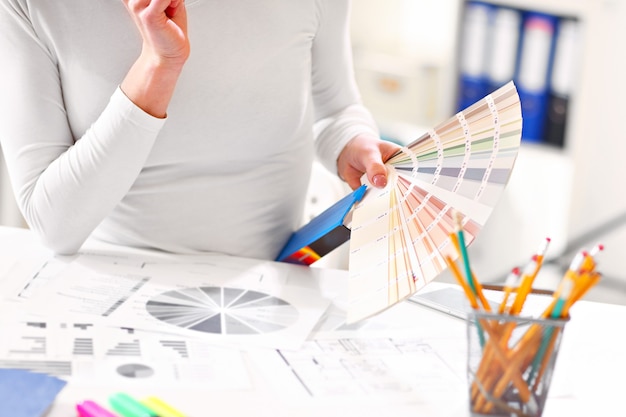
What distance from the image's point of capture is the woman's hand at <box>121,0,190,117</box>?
0.93 m

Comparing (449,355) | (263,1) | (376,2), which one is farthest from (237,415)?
(376,2)

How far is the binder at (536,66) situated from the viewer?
8.32 feet

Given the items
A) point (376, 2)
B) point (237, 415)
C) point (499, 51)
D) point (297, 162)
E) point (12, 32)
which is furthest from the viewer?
point (376, 2)

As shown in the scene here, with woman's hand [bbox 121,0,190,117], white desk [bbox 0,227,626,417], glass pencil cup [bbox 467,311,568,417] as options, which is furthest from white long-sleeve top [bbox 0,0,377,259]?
glass pencil cup [bbox 467,311,568,417]

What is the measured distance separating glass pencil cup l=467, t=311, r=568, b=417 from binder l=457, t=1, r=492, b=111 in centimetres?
208

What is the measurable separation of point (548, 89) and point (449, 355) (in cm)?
193

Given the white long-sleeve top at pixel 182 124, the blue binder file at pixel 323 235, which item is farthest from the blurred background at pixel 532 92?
the blue binder file at pixel 323 235

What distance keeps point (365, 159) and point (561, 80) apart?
64.6 inches

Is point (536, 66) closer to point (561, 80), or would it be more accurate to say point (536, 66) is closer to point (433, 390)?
point (561, 80)

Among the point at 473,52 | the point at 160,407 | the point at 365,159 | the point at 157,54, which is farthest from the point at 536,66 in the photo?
the point at 160,407

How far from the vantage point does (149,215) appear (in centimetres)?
115

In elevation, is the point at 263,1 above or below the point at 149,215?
above

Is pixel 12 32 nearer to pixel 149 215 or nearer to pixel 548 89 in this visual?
pixel 149 215

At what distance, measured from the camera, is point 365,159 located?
3.69ft
